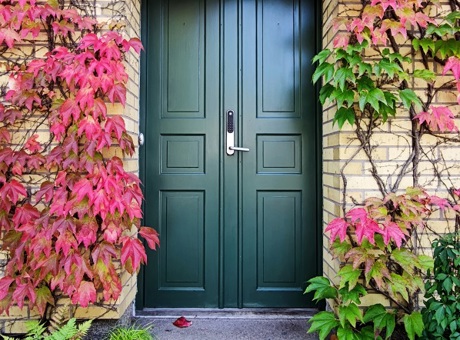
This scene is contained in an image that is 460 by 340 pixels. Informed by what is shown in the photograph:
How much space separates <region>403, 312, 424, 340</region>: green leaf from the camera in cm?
175

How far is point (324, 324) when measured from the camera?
6.07ft

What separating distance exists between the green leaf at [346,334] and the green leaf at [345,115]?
1.02m

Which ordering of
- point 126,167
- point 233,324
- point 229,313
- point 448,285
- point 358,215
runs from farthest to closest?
1. point 229,313
2. point 233,324
3. point 126,167
4. point 358,215
5. point 448,285

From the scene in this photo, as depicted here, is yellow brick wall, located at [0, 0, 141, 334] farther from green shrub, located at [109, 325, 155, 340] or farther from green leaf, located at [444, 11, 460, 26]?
green leaf, located at [444, 11, 460, 26]

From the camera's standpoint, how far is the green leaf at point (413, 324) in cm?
175

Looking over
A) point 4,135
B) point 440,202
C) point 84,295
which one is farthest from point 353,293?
point 4,135

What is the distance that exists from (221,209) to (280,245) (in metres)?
0.45

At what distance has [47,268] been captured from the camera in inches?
71.6

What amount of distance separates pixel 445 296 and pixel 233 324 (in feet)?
3.90

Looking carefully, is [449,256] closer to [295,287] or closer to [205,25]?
[295,287]

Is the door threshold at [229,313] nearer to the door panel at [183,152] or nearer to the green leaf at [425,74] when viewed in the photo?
the door panel at [183,152]

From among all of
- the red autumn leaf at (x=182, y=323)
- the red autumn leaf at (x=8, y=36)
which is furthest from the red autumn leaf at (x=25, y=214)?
the red autumn leaf at (x=182, y=323)

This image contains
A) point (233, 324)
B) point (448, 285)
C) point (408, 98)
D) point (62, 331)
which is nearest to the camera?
point (448, 285)

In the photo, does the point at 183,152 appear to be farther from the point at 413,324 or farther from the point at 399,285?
the point at 413,324
